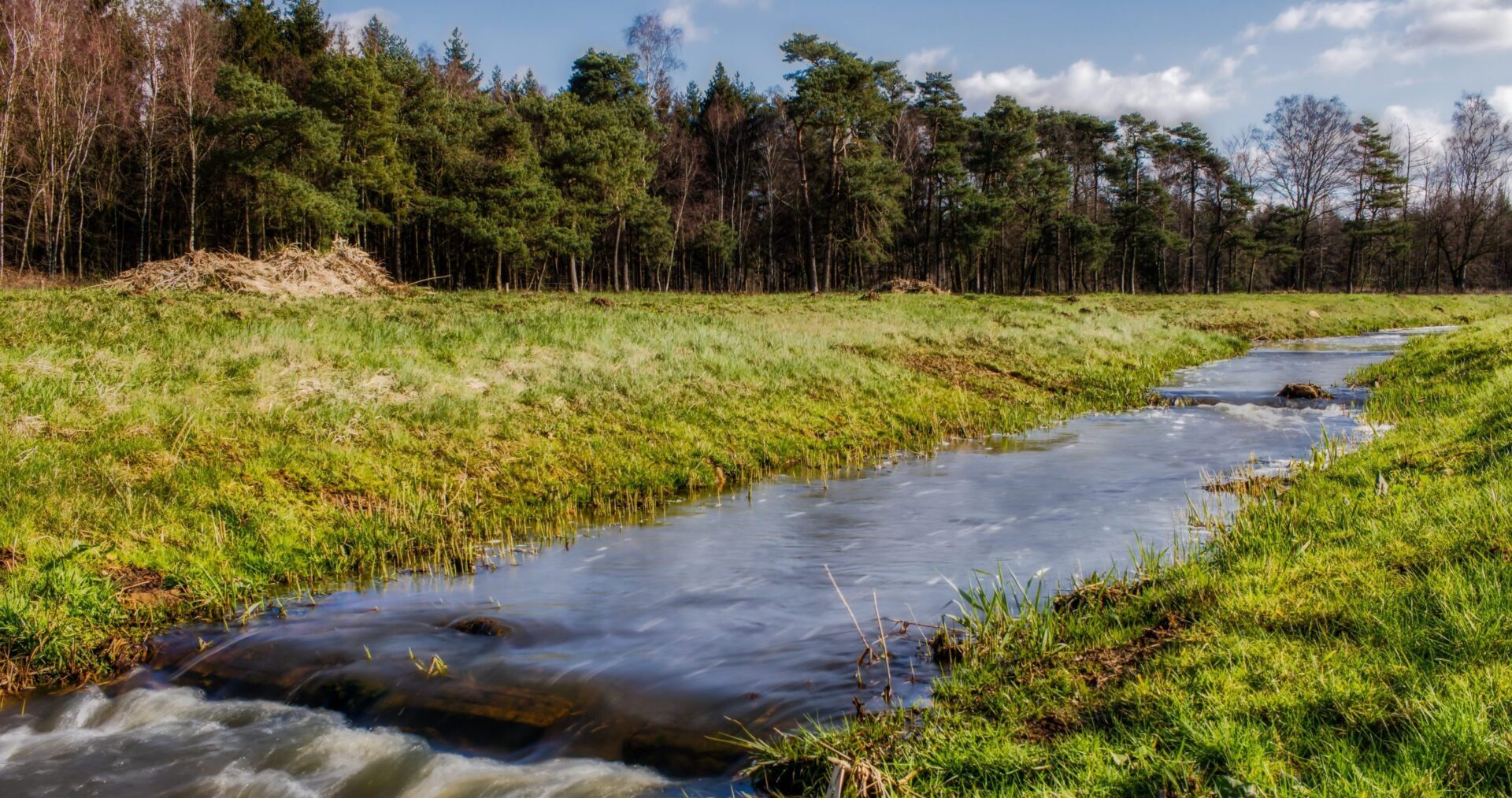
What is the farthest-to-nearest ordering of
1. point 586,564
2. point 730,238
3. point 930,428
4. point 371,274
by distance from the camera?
point 730,238 → point 371,274 → point 930,428 → point 586,564

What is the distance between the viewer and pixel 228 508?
27.4 ft

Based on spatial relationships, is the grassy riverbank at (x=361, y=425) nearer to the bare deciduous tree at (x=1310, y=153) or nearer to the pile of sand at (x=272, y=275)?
the pile of sand at (x=272, y=275)

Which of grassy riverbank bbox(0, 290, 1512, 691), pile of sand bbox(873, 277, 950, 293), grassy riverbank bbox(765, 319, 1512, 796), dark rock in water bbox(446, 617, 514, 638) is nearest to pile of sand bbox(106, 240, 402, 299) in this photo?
grassy riverbank bbox(0, 290, 1512, 691)

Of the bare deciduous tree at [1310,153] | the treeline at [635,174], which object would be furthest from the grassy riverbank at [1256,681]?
the bare deciduous tree at [1310,153]

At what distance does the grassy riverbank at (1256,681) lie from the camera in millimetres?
3551

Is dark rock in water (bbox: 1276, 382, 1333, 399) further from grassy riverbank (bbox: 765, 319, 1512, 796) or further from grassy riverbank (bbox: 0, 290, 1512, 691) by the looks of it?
grassy riverbank (bbox: 765, 319, 1512, 796)

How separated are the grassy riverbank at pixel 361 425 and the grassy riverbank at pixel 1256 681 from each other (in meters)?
5.44

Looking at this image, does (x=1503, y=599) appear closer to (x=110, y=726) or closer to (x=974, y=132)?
(x=110, y=726)

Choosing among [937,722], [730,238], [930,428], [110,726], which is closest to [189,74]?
[730,238]

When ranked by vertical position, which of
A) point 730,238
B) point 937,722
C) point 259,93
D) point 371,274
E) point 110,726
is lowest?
point 110,726

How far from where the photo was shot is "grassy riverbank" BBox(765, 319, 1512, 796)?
140 inches

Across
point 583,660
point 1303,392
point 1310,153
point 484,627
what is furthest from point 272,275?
point 1310,153

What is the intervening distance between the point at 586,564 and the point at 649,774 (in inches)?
150

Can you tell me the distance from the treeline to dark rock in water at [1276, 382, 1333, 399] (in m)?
26.4
